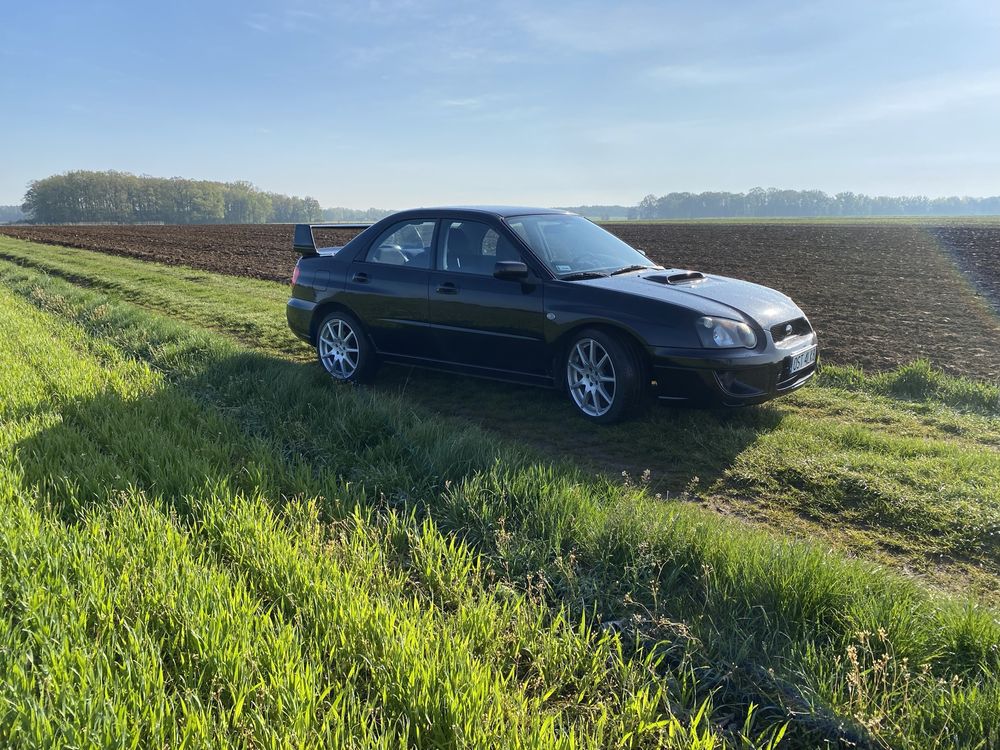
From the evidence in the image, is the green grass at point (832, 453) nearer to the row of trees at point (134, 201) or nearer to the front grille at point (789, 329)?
the front grille at point (789, 329)

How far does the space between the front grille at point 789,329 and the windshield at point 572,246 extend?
1.38 meters

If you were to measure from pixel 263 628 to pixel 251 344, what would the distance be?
23.0ft

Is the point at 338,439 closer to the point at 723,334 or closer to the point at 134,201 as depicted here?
the point at 723,334

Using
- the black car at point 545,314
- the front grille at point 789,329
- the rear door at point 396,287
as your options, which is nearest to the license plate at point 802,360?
the black car at point 545,314

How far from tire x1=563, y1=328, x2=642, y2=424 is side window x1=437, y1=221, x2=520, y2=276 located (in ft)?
3.29

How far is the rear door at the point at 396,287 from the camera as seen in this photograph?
6.07 m

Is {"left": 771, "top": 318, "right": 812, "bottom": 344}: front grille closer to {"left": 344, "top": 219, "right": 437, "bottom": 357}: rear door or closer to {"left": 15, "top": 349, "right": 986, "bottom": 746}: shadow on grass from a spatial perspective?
{"left": 15, "top": 349, "right": 986, "bottom": 746}: shadow on grass

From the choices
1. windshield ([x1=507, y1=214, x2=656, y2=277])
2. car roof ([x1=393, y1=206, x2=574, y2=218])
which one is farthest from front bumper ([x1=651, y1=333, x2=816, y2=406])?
car roof ([x1=393, y1=206, x2=574, y2=218])

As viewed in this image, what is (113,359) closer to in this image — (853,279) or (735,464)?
(735,464)

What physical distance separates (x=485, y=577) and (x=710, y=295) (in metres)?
3.10

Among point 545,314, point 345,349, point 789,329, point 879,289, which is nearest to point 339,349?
point 345,349

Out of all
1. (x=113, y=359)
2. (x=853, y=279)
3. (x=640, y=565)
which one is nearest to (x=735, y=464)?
(x=640, y=565)

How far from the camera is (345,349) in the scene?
6695mm

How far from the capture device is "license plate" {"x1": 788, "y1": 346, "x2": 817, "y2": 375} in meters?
4.96
